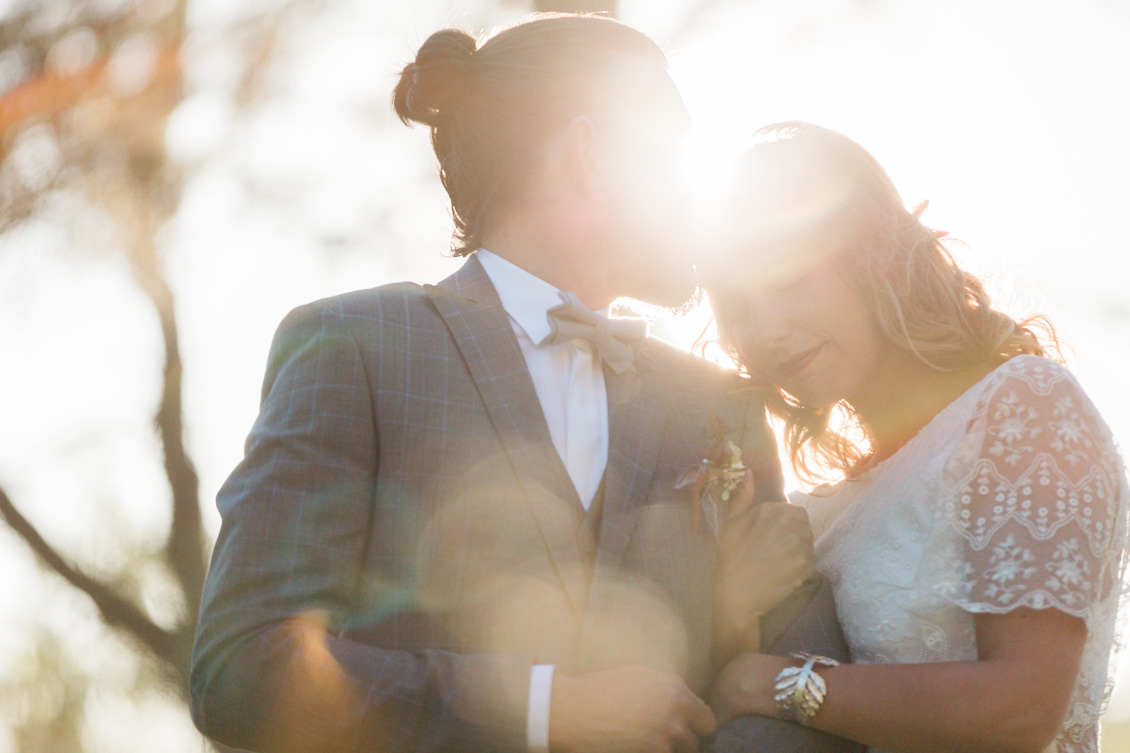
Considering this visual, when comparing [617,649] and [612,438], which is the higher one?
[612,438]

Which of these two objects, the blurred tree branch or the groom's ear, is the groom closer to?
the groom's ear

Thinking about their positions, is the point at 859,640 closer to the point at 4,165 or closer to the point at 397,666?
the point at 397,666

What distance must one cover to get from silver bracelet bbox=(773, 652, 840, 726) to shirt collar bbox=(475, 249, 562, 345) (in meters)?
1.00

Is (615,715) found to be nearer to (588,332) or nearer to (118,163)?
(588,332)

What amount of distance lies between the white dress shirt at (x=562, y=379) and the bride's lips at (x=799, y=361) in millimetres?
685

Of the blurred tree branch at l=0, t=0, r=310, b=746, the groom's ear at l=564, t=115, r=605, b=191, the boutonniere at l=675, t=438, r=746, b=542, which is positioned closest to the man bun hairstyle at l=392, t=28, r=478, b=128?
the groom's ear at l=564, t=115, r=605, b=191

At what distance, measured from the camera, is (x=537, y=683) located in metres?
2.24

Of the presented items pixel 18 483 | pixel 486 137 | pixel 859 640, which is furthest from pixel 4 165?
pixel 859 640

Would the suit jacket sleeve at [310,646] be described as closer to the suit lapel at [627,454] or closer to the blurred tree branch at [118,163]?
the suit lapel at [627,454]

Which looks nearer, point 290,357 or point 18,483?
point 290,357

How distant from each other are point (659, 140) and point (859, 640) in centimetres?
152

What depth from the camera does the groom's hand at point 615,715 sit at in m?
2.22

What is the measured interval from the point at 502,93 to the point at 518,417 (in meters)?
1.22

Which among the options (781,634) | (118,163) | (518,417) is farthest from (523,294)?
(118,163)
